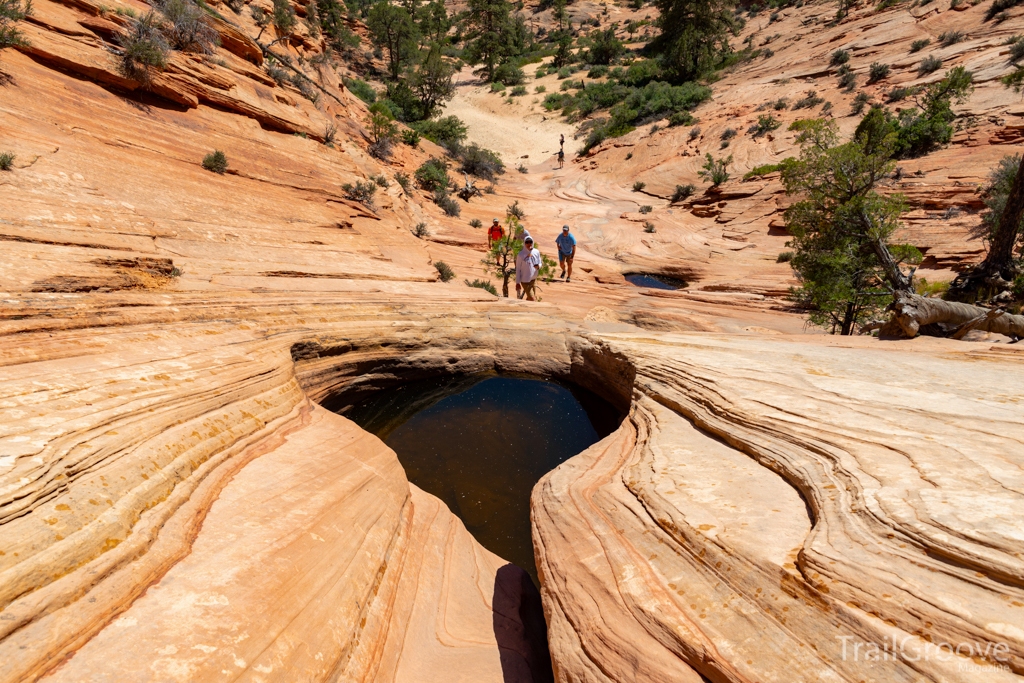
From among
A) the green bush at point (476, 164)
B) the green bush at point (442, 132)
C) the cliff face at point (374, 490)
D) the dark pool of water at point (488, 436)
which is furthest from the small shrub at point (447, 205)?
the dark pool of water at point (488, 436)

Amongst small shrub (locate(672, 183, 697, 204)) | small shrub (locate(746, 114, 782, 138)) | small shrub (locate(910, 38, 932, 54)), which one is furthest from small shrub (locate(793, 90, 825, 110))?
small shrub (locate(672, 183, 697, 204))

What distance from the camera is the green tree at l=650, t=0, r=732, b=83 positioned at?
3522cm

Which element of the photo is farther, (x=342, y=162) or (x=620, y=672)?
(x=342, y=162)

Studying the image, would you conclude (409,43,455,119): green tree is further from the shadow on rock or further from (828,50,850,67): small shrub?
the shadow on rock

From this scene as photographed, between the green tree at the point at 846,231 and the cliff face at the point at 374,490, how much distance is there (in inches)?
114

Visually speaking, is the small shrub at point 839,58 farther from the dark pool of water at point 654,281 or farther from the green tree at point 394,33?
the green tree at point 394,33

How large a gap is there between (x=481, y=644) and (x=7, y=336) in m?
4.57

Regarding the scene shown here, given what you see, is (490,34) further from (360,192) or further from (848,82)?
(360,192)

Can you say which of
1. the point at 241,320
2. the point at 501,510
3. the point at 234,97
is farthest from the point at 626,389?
the point at 234,97

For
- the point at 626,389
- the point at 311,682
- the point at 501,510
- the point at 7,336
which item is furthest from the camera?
the point at 626,389

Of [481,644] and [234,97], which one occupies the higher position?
[234,97]

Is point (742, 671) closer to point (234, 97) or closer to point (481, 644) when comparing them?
point (481, 644)

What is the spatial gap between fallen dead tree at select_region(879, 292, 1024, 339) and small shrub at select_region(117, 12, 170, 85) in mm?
15545

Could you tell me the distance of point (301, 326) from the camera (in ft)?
21.2
